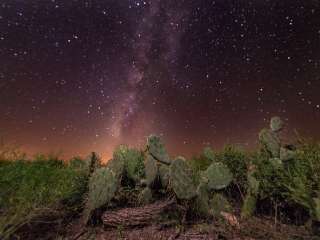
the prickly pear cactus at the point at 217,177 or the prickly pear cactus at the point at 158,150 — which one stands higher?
the prickly pear cactus at the point at 158,150

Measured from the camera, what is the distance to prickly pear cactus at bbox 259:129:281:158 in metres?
6.59

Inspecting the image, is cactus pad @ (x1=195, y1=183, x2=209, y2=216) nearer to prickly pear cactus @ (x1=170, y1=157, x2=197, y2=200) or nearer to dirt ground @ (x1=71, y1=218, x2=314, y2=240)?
prickly pear cactus @ (x1=170, y1=157, x2=197, y2=200)

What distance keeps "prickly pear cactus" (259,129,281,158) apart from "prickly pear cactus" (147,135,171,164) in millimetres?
1951

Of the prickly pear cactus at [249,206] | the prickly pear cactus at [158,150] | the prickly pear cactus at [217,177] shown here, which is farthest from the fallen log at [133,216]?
the prickly pear cactus at [249,206]

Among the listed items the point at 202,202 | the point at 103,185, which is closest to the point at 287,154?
the point at 202,202

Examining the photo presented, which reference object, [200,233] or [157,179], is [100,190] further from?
[200,233]

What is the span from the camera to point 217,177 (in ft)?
19.2

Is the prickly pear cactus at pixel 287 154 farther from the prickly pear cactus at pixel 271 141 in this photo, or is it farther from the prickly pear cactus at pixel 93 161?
the prickly pear cactus at pixel 93 161

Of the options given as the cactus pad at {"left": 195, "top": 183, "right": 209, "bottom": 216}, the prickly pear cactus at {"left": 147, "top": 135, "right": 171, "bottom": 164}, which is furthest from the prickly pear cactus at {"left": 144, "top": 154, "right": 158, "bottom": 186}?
the cactus pad at {"left": 195, "top": 183, "right": 209, "bottom": 216}

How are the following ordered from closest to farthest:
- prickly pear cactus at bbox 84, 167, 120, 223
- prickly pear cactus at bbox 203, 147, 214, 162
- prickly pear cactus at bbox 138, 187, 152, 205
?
prickly pear cactus at bbox 84, 167, 120, 223, prickly pear cactus at bbox 138, 187, 152, 205, prickly pear cactus at bbox 203, 147, 214, 162

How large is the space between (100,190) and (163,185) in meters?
1.18

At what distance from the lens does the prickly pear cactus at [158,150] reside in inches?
242

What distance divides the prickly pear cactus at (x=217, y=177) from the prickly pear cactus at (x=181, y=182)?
659mm

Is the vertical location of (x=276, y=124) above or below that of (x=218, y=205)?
above
